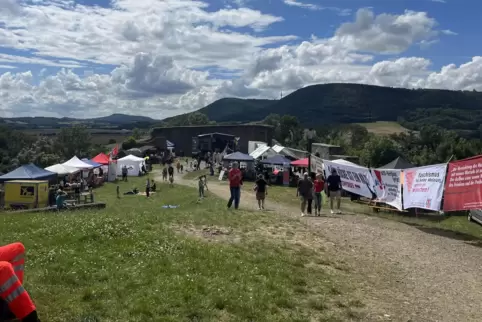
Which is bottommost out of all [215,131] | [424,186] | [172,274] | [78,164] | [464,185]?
[78,164]

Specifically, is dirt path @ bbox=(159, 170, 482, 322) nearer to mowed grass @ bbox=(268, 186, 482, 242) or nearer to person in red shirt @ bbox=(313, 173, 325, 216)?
mowed grass @ bbox=(268, 186, 482, 242)

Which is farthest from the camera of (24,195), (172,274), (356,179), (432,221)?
(24,195)

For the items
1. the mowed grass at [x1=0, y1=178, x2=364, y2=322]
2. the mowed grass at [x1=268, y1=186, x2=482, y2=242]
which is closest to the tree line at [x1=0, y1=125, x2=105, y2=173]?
the mowed grass at [x1=268, y1=186, x2=482, y2=242]

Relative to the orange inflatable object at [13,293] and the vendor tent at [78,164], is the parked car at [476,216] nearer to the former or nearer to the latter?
the orange inflatable object at [13,293]

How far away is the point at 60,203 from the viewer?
20500 mm

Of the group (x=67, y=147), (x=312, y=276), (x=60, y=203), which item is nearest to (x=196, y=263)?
(x=312, y=276)

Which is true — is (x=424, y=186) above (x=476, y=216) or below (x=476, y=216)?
above

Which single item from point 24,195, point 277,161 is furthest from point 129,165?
point 24,195

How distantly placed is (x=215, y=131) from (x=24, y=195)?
185 ft

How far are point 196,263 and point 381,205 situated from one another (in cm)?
1459

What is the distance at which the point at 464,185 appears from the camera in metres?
14.3

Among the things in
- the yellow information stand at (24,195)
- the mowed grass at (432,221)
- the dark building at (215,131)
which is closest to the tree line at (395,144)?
the dark building at (215,131)

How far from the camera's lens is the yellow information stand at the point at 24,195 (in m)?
26.1

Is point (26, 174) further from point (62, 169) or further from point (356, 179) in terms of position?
point (356, 179)
